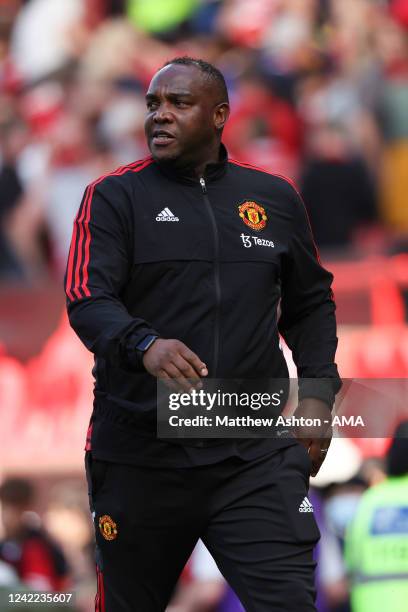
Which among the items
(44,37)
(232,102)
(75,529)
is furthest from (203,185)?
(44,37)

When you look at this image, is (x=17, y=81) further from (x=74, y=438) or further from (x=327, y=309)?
(x=327, y=309)

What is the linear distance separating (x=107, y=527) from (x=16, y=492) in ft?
11.3

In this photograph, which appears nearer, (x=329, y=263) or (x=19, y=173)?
(x=329, y=263)

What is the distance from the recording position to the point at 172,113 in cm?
427

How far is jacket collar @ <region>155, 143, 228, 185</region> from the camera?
4336 mm

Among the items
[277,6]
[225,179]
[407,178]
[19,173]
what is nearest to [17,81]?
[19,173]

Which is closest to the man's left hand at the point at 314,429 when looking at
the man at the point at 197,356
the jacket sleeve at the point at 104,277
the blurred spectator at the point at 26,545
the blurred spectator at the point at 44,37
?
the man at the point at 197,356

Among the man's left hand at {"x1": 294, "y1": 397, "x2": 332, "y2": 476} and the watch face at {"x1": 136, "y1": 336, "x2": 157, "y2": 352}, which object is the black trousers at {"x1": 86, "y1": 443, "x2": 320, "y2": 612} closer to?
the man's left hand at {"x1": 294, "y1": 397, "x2": 332, "y2": 476}

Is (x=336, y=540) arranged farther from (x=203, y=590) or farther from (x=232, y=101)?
(x=232, y=101)

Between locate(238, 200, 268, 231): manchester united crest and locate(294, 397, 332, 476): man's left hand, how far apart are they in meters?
0.56

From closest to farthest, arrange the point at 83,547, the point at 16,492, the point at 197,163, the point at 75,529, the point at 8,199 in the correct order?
the point at 197,163
the point at 16,492
the point at 83,547
the point at 75,529
the point at 8,199

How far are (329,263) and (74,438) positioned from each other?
7.15 ft

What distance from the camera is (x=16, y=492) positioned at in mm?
7582

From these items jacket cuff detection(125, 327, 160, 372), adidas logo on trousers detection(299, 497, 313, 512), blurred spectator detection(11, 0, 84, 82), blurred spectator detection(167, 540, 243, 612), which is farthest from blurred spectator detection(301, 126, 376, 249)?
jacket cuff detection(125, 327, 160, 372)
